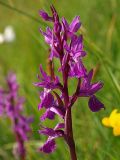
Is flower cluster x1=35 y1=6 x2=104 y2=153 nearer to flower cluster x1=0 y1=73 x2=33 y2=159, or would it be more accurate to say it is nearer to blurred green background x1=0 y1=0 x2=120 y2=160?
blurred green background x1=0 y1=0 x2=120 y2=160

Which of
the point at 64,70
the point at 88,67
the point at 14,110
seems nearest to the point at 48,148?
the point at 64,70

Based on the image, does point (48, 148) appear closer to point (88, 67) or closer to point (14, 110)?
point (14, 110)

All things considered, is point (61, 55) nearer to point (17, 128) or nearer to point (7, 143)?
point (17, 128)

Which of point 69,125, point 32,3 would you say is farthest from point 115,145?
point 32,3

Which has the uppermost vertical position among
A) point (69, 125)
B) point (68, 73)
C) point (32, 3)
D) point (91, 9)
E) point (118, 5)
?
point (32, 3)

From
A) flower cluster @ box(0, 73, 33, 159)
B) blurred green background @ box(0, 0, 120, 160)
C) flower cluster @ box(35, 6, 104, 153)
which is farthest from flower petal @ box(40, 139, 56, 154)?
flower cluster @ box(0, 73, 33, 159)
